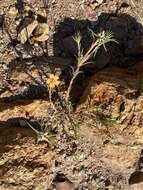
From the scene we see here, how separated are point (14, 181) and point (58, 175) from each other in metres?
0.47

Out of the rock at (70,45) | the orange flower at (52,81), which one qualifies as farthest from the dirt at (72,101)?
the orange flower at (52,81)

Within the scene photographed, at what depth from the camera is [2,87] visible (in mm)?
3965

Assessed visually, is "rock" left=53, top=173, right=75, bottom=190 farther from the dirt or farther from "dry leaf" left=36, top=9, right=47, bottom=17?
"dry leaf" left=36, top=9, right=47, bottom=17

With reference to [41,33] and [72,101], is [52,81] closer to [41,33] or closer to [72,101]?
[72,101]

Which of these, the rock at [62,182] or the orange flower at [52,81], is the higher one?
the orange flower at [52,81]

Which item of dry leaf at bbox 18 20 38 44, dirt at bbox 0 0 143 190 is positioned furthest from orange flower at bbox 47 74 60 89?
dry leaf at bbox 18 20 38 44

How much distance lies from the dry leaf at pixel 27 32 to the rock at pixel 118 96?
83cm

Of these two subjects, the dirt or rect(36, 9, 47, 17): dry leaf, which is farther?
rect(36, 9, 47, 17): dry leaf

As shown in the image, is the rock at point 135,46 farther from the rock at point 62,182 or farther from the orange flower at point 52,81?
the rock at point 62,182

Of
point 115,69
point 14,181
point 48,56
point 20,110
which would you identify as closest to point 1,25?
point 48,56

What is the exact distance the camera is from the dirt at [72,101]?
359cm

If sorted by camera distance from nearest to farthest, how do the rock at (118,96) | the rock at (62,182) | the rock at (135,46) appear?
the rock at (118,96) → the rock at (62,182) → the rock at (135,46)

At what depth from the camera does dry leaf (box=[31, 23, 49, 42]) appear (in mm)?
3990

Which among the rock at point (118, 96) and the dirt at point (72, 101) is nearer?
the rock at point (118, 96)
